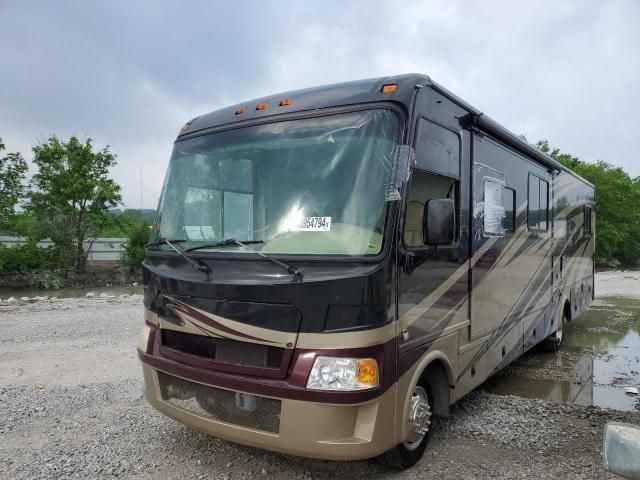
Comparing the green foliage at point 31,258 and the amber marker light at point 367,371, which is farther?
the green foliage at point 31,258

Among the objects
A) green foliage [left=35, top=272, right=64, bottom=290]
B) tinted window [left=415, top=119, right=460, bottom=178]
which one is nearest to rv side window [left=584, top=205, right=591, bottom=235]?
tinted window [left=415, top=119, right=460, bottom=178]

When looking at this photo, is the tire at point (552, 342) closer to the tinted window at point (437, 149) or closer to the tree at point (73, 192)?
the tinted window at point (437, 149)

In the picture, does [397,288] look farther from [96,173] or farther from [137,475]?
[96,173]

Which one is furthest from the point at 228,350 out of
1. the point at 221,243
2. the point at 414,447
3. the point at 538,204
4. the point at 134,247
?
the point at 134,247

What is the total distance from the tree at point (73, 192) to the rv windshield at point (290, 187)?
20.0 metres

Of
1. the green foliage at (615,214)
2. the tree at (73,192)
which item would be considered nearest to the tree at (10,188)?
the tree at (73,192)

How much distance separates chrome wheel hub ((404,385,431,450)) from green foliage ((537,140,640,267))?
34.3m

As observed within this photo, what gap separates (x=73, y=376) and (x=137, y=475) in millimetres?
2968

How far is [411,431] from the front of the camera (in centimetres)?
346

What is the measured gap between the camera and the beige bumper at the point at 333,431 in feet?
9.78

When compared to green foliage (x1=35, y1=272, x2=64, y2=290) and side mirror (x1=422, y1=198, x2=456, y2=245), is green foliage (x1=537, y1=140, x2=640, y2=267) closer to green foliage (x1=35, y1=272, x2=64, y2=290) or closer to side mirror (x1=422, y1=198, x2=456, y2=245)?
green foliage (x1=35, y1=272, x2=64, y2=290)

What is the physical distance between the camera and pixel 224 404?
10.9 ft

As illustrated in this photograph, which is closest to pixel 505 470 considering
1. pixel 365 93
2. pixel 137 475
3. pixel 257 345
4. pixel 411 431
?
pixel 411 431

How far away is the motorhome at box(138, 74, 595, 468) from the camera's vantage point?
3016 millimetres
